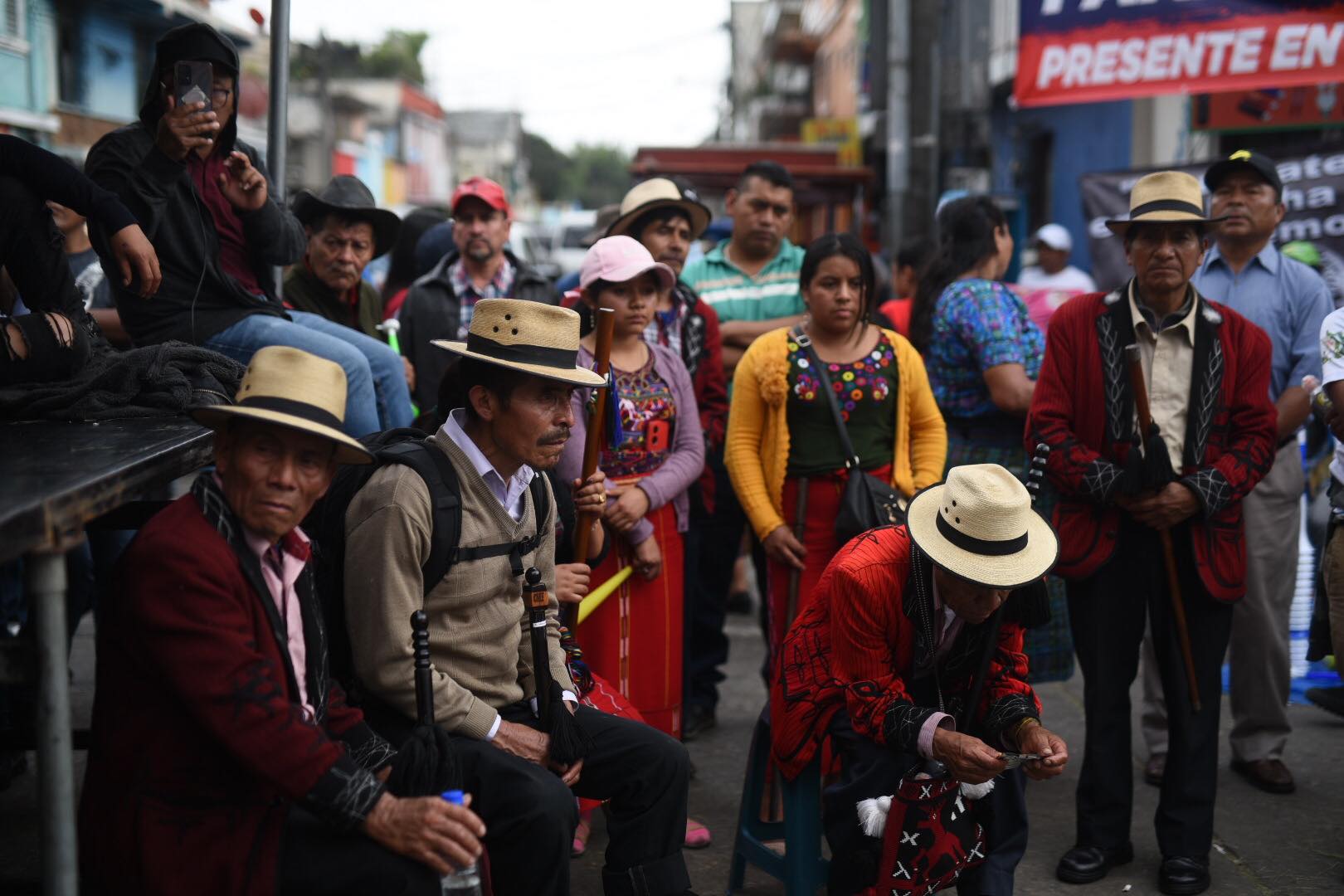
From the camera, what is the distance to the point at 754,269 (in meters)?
5.89

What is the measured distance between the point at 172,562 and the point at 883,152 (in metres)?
14.9

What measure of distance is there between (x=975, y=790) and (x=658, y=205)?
9.22ft

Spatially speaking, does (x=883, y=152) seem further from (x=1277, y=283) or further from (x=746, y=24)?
(x=746, y=24)

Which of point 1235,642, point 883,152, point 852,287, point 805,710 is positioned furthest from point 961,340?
point 883,152

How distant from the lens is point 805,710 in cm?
348

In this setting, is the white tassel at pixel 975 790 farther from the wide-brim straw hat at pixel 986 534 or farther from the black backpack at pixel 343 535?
the black backpack at pixel 343 535

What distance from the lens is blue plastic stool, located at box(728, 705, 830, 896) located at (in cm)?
358

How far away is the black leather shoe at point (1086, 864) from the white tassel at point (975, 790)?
99 centimetres

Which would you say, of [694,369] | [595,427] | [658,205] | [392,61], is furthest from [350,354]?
[392,61]

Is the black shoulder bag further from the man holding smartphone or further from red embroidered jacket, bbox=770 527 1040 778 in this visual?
the man holding smartphone

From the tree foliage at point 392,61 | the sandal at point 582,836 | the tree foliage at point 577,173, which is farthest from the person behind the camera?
the tree foliage at point 577,173

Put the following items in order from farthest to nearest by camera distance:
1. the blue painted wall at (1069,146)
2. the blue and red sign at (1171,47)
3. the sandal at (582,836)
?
the blue painted wall at (1069,146), the blue and red sign at (1171,47), the sandal at (582,836)

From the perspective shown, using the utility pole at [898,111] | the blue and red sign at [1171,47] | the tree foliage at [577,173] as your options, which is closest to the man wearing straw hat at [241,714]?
the blue and red sign at [1171,47]

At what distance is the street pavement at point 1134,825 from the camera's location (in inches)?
161
